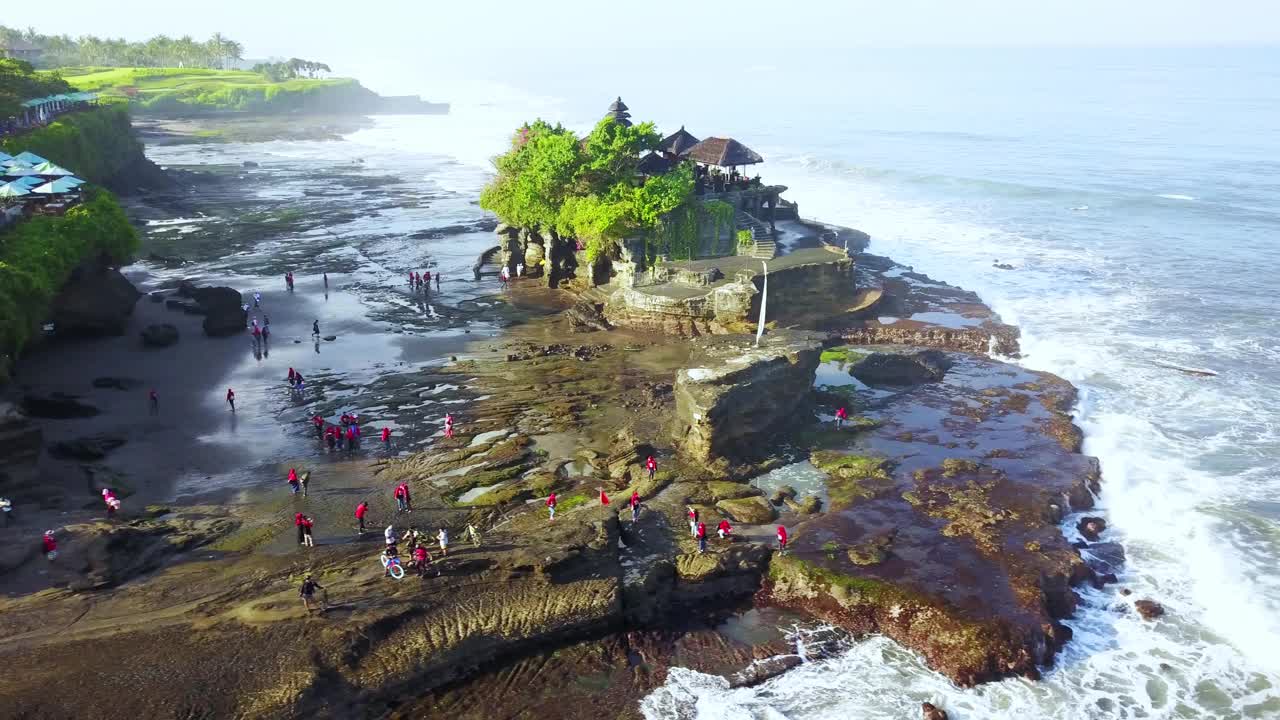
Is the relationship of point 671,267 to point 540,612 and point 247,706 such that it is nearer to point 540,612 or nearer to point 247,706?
point 540,612

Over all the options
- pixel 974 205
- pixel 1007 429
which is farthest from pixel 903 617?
pixel 974 205

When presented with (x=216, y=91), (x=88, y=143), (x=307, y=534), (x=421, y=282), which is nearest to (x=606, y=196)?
(x=421, y=282)

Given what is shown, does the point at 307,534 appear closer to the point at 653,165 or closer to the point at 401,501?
the point at 401,501

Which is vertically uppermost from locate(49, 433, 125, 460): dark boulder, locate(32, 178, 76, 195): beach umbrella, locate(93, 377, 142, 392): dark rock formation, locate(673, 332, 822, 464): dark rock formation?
locate(32, 178, 76, 195): beach umbrella

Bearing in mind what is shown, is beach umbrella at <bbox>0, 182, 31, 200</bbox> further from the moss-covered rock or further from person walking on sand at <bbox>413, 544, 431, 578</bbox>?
the moss-covered rock

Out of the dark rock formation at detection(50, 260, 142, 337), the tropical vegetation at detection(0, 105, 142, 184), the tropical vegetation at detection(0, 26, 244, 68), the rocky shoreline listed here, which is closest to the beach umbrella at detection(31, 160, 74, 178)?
the dark rock formation at detection(50, 260, 142, 337)

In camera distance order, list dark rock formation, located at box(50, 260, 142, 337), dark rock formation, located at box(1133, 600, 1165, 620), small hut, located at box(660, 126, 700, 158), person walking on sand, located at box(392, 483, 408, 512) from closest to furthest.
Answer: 1. dark rock formation, located at box(1133, 600, 1165, 620)
2. person walking on sand, located at box(392, 483, 408, 512)
3. dark rock formation, located at box(50, 260, 142, 337)
4. small hut, located at box(660, 126, 700, 158)
